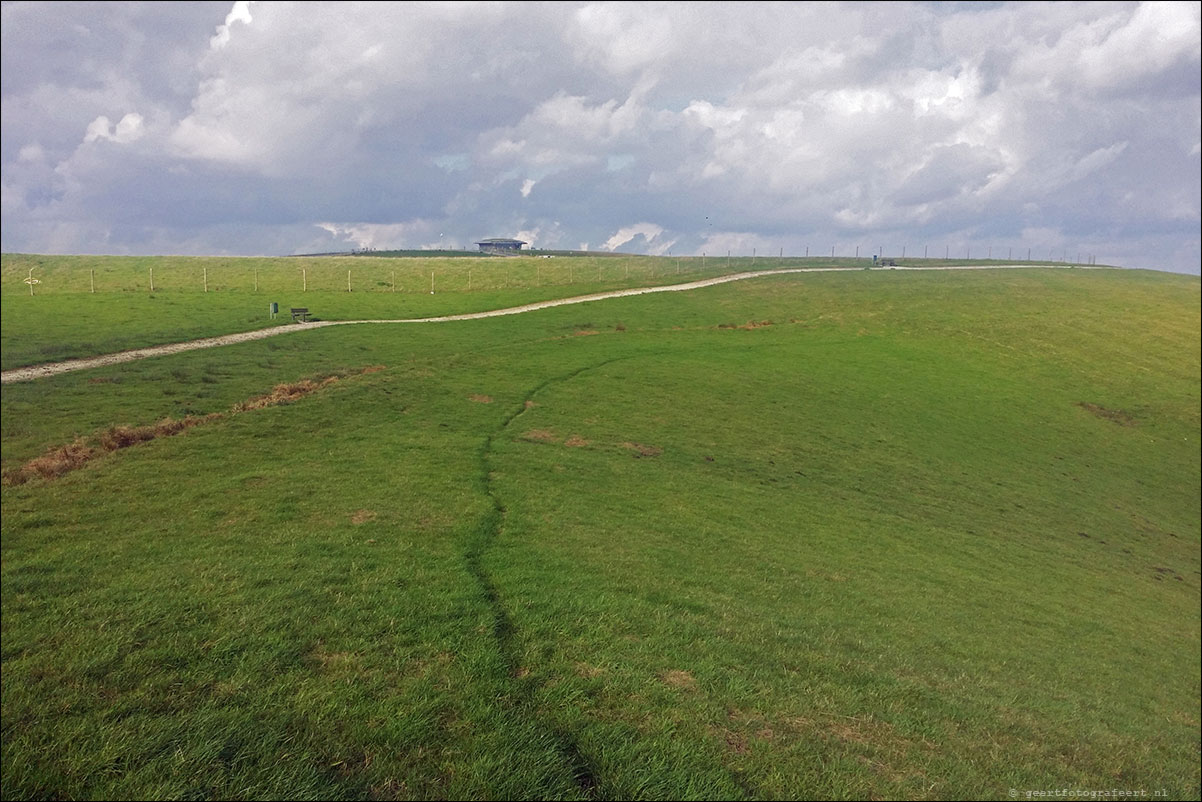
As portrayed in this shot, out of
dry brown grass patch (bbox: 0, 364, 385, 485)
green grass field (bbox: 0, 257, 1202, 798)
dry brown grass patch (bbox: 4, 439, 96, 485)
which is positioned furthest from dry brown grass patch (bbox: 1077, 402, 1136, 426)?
dry brown grass patch (bbox: 4, 439, 96, 485)

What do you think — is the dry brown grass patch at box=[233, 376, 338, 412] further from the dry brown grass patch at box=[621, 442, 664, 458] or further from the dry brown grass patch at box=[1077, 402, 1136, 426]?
the dry brown grass patch at box=[1077, 402, 1136, 426]

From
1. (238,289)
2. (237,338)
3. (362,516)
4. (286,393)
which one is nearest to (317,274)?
(238,289)

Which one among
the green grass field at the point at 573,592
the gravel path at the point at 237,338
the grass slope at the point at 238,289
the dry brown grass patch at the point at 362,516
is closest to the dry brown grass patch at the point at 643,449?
the green grass field at the point at 573,592

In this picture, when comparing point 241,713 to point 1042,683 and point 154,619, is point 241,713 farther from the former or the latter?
point 1042,683

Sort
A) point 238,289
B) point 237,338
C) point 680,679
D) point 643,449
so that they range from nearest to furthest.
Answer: point 680,679 < point 643,449 < point 237,338 < point 238,289

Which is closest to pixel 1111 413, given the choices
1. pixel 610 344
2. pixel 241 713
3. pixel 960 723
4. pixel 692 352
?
pixel 692 352

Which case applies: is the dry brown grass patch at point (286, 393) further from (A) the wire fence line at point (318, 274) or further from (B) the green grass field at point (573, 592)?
(A) the wire fence line at point (318, 274)

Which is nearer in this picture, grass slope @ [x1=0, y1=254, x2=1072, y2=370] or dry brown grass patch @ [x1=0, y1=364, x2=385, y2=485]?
dry brown grass patch @ [x1=0, y1=364, x2=385, y2=485]

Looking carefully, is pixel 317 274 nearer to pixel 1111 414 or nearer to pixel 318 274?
pixel 318 274
